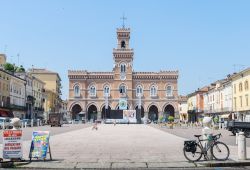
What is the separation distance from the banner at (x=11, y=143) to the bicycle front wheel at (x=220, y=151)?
648 cm

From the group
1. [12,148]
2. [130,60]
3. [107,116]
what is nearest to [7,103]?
[107,116]

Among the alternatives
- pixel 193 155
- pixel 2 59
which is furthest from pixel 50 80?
pixel 193 155

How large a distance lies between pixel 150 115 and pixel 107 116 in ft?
44.7

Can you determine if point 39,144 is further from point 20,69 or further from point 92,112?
point 92,112

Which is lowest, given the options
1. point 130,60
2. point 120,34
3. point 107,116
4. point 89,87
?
point 107,116

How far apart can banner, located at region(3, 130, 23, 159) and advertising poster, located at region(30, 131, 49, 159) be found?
0.58 meters

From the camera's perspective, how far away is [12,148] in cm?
1379

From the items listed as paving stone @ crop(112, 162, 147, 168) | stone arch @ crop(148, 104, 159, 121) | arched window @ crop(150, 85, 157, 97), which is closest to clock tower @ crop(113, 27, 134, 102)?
arched window @ crop(150, 85, 157, 97)

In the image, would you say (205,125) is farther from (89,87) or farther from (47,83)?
(47,83)

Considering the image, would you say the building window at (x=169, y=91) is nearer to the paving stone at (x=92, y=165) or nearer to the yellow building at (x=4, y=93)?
the yellow building at (x=4, y=93)

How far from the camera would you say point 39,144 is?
47.2ft

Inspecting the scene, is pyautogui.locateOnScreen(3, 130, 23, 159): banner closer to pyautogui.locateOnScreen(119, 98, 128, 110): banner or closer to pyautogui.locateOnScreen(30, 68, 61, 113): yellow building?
pyautogui.locateOnScreen(119, 98, 128, 110): banner

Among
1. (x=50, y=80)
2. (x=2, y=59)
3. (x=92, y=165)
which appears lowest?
(x=92, y=165)

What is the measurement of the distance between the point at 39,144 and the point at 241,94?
58.2 metres
